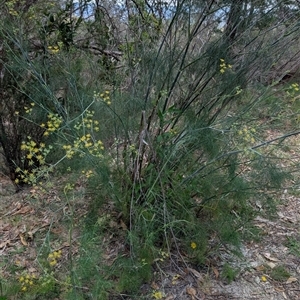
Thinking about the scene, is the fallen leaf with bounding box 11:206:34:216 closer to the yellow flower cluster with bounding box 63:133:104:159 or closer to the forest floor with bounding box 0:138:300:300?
the forest floor with bounding box 0:138:300:300

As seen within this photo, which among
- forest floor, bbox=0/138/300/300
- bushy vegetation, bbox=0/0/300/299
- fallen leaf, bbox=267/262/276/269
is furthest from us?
fallen leaf, bbox=267/262/276/269

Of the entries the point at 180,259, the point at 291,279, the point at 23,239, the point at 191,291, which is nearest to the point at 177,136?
the point at 180,259

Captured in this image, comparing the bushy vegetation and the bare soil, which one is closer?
the bushy vegetation

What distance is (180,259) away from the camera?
125 inches

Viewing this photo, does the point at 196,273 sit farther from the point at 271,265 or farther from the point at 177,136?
the point at 177,136

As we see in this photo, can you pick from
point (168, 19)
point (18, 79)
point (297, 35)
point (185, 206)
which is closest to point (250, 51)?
point (297, 35)

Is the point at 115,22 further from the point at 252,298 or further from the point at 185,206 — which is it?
the point at 252,298

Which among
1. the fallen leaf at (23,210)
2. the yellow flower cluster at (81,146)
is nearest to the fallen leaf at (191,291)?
the yellow flower cluster at (81,146)

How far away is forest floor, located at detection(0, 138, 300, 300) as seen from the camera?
301 cm

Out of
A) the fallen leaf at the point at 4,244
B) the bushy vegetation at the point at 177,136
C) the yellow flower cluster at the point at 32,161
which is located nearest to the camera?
the yellow flower cluster at the point at 32,161

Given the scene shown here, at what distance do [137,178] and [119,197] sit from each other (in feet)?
0.74

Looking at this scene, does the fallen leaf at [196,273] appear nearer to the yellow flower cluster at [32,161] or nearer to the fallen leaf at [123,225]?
the fallen leaf at [123,225]

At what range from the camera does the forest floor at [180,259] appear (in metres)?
3.01

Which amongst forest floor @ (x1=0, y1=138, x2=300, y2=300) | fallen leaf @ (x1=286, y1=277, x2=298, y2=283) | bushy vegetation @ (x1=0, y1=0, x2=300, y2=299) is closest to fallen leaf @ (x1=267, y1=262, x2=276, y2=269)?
forest floor @ (x1=0, y1=138, x2=300, y2=300)
